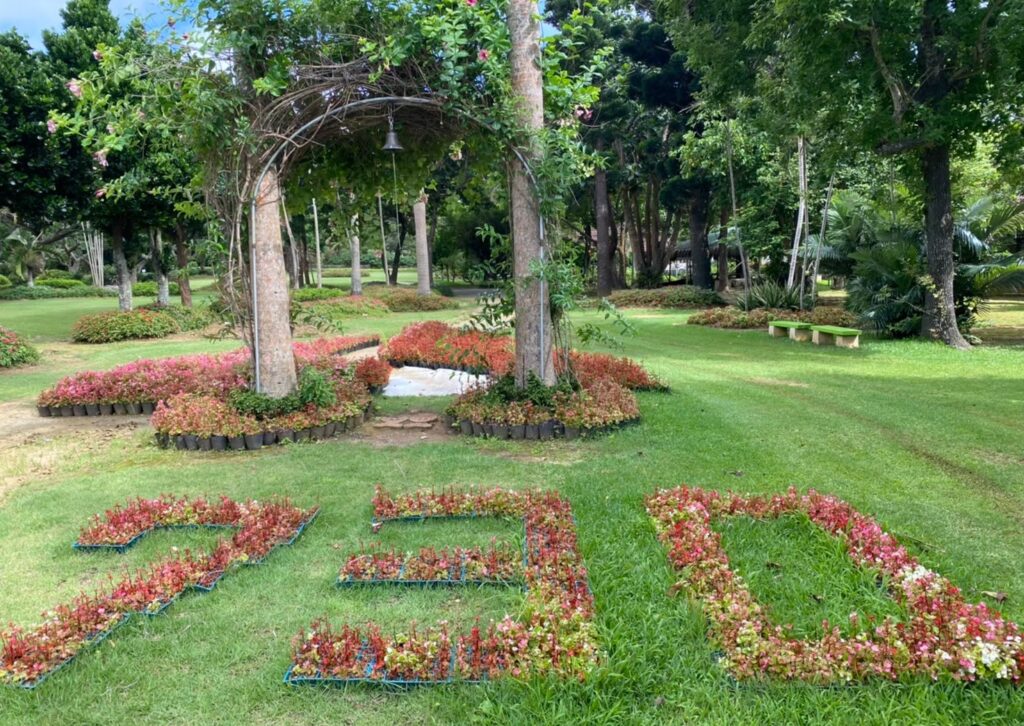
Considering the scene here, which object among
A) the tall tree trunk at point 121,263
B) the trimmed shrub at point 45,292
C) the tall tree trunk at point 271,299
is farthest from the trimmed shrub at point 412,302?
the trimmed shrub at point 45,292

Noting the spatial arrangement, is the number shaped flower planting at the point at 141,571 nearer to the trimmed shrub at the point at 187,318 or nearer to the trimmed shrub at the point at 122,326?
the trimmed shrub at the point at 122,326

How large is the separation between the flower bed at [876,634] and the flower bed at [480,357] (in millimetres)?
3651

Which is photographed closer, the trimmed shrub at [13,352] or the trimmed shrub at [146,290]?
the trimmed shrub at [13,352]

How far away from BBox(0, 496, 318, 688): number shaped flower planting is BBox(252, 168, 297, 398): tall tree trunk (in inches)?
81.7

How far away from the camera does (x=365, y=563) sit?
342 centimetres

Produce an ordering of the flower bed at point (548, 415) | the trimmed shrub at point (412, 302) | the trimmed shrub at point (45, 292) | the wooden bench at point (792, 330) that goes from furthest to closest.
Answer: the trimmed shrub at point (45, 292) → the trimmed shrub at point (412, 302) → the wooden bench at point (792, 330) → the flower bed at point (548, 415)

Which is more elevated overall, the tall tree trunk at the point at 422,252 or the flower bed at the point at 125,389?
the tall tree trunk at the point at 422,252

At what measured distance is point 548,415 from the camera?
6.12 meters

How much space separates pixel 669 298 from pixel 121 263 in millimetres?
15702

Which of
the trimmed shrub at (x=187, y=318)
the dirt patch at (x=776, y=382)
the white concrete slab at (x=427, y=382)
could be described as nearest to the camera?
the dirt patch at (x=776, y=382)

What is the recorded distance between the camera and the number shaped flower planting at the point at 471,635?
8.28 ft

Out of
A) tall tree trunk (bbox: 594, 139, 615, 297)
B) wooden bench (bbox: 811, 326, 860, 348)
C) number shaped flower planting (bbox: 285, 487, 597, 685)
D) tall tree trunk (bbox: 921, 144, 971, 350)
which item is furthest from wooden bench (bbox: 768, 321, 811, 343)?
number shaped flower planting (bbox: 285, 487, 597, 685)

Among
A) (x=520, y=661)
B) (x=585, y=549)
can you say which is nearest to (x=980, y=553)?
(x=585, y=549)

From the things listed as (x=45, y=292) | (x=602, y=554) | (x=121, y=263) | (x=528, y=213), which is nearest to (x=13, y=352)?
(x=121, y=263)
